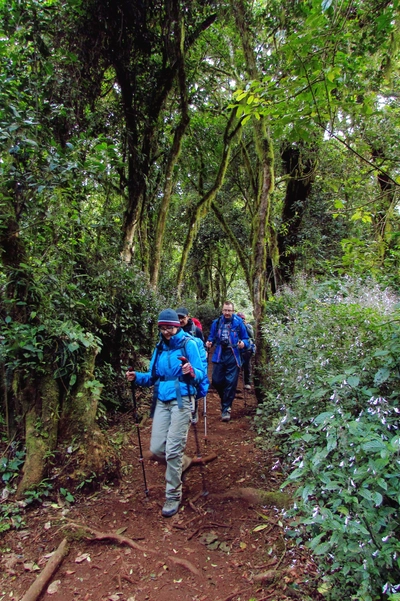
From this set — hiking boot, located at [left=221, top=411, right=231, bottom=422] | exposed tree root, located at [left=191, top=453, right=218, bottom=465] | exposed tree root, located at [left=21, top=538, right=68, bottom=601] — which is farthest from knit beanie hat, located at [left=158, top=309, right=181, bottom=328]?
hiking boot, located at [left=221, top=411, right=231, bottom=422]

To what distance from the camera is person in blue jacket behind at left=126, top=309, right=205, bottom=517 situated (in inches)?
166

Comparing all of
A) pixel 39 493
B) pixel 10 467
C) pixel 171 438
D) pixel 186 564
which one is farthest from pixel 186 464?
pixel 10 467

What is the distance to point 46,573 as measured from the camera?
10.7 feet

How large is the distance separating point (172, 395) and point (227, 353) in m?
3.02

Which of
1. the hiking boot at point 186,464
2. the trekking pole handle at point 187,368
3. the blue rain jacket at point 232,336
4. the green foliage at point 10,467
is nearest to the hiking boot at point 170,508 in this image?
the hiking boot at point 186,464

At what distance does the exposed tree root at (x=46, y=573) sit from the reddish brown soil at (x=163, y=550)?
0.06 meters

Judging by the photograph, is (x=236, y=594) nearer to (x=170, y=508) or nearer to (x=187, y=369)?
(x=170, y=508)

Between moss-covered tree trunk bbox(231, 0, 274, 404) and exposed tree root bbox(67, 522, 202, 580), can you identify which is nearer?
exposed tree root bbox(67, 522, 202, 580)

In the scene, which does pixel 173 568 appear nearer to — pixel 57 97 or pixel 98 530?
pixel 98 530

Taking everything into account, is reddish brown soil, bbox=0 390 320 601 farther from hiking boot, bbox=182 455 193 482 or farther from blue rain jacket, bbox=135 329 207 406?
blue rain jacket, bbox=135 329 207 406

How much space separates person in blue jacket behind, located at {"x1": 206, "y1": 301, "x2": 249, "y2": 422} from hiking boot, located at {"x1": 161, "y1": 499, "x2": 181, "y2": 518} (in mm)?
3077

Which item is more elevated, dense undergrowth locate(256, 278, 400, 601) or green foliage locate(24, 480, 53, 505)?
dense undergrowth locate(256, 278, 400, 601)

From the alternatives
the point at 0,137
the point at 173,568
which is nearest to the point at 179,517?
the point at 173,568

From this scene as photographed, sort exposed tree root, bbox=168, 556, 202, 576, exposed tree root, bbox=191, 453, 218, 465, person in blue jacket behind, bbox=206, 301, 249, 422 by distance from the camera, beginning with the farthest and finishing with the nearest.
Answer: person in blue jacket behind, bbox=206, 301, 249, 422 → exposed tree root, bbox=191, 453, 218, 465 → exposed tree root, bbox=168, 556, 202, 576
